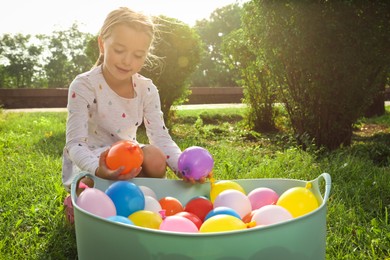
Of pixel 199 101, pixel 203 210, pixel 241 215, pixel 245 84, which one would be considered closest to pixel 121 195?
pixel 203 210

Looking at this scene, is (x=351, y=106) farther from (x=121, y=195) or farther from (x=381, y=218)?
(x=121, y=195)

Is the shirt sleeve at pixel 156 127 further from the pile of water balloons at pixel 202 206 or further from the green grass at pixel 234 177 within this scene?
the green grass at pixel 234 177

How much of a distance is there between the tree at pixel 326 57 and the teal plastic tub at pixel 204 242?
9.97 ft

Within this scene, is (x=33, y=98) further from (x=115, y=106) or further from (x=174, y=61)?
(x=115, y=106)

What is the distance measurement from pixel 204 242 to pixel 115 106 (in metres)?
1.52

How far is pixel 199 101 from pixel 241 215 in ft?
43.7

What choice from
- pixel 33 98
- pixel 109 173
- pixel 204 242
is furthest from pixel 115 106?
pixel 33 98

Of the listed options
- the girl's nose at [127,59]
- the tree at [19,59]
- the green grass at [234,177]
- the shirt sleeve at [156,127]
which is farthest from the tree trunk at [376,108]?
the tree at [19,59]

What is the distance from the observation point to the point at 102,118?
8.03 ft

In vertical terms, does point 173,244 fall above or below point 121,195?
above

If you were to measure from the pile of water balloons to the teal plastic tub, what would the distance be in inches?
6.7

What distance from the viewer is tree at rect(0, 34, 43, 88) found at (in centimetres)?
2603

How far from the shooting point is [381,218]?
2289 millimetres

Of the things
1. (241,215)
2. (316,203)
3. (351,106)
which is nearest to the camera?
(316,203)
